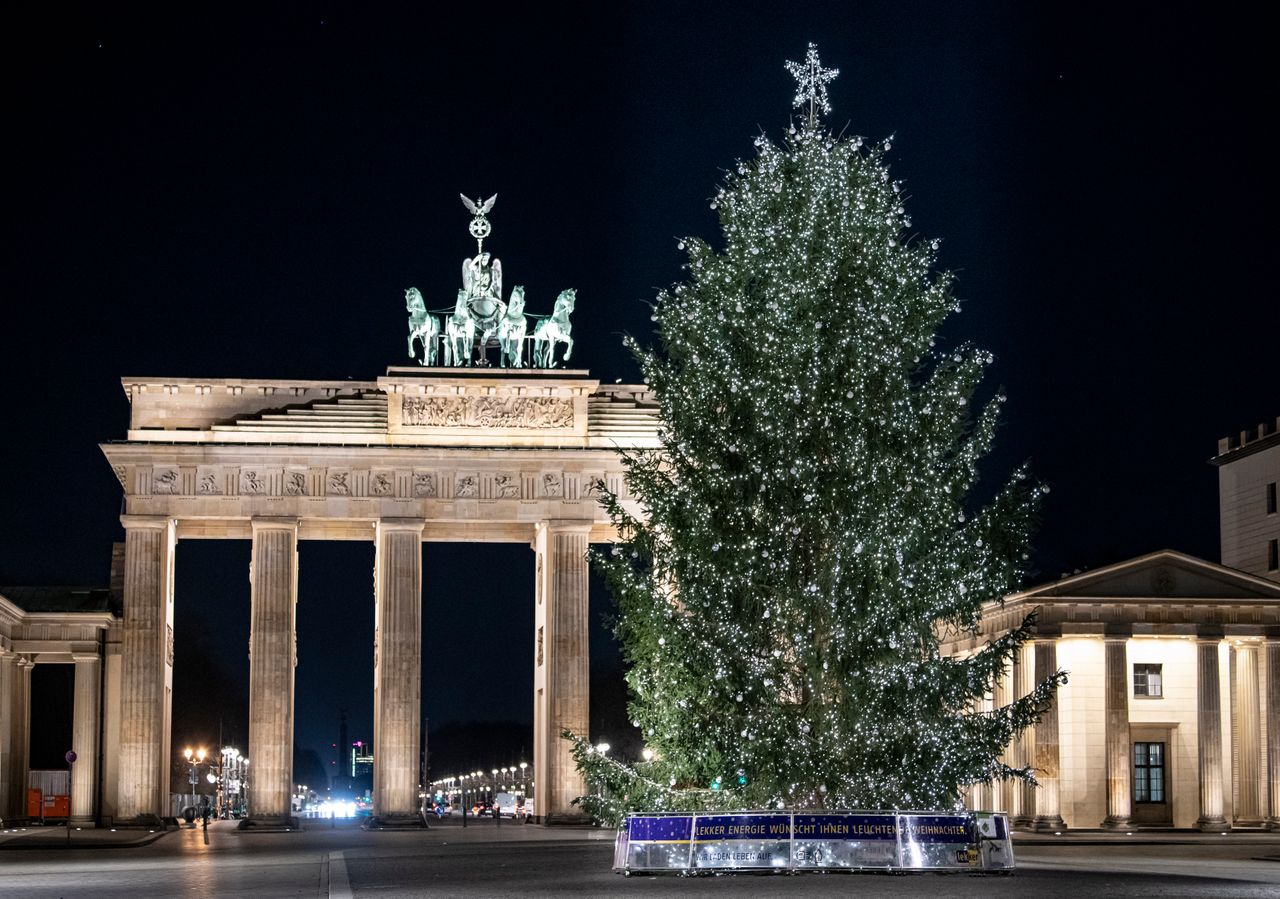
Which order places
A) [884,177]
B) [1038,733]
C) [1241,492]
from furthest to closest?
[1241,492] → [1038,733] → [884,177]

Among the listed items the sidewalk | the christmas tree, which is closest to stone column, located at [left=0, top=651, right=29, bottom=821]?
the sidewalk

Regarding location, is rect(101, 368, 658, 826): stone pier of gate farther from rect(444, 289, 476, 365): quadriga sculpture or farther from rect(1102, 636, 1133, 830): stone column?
rect(1102, 636, 1133, 830): stone column

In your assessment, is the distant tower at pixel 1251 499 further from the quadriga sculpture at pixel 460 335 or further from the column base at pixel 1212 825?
the quadriga sculpture at pixel 460 335

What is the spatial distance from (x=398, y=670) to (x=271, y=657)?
16.3ft

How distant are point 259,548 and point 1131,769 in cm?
3413

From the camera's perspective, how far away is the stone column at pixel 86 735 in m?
74.6

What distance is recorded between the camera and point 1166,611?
6538cm

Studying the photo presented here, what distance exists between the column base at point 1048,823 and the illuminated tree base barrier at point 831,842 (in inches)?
1156

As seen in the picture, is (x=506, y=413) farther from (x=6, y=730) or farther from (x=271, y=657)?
(x=6, y=730)

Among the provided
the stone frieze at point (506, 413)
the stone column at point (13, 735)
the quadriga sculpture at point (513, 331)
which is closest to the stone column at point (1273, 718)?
the stone frieze at point (506, 413)

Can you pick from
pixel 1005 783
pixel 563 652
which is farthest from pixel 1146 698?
pixel 563 652

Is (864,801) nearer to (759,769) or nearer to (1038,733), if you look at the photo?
(759,769)

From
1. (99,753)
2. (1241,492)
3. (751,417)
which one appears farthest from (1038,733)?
(99,753)

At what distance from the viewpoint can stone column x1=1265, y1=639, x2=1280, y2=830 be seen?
66.0m
